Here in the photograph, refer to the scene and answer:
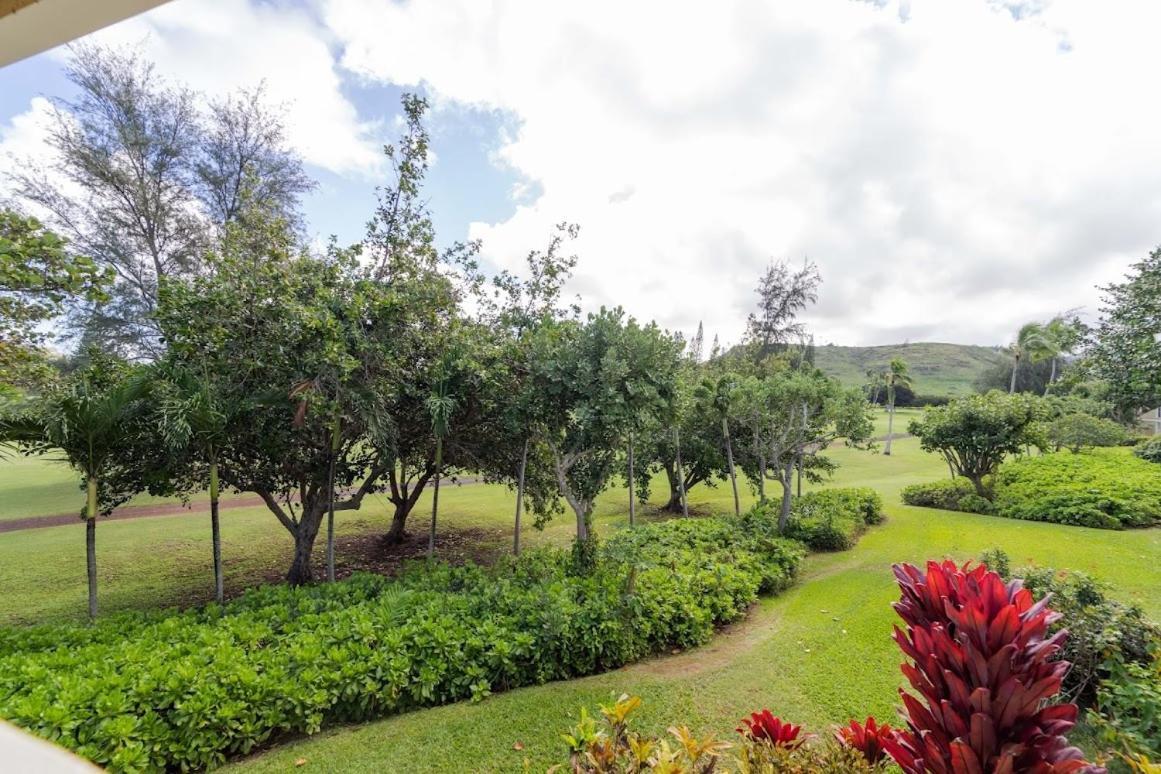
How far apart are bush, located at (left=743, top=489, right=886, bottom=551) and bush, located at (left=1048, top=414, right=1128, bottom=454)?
1255 centimetres

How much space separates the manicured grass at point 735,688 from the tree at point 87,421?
3.66m

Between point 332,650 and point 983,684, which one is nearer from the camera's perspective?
point 983,684

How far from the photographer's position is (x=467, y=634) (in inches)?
170

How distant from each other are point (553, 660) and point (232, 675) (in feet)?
8.69

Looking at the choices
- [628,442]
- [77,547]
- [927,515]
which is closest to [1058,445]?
[927,515]

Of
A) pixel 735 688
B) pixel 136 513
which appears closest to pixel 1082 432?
pixel 735 688

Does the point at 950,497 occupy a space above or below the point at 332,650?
below

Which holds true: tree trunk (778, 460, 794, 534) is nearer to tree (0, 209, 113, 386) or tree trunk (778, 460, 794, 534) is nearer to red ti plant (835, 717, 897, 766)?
red ti plant (835, 717, 897, 766)

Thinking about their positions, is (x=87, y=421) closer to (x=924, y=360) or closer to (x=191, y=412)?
(x=191, y=412)

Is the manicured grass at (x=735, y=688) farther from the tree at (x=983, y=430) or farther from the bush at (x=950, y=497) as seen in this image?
the tree at (x=983, y=430)

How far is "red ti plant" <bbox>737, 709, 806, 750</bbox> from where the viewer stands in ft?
6.81

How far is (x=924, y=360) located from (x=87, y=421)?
449 feet

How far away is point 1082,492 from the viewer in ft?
36.3

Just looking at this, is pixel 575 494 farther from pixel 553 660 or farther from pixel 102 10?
pixel 102 10
